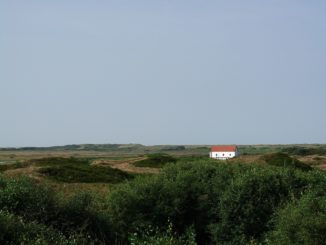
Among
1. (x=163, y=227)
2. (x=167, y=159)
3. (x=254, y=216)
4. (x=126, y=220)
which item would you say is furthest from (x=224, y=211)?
(x=167, y=159)

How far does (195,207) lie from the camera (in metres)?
25.6

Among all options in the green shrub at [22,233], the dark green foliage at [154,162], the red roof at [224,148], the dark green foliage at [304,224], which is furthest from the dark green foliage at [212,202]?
the red roof at [224,148]

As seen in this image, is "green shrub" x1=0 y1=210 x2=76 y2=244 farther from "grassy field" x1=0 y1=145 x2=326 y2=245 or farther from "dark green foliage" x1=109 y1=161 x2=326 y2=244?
"dark green foliage" x1=109 y1=161 x2=326 y2=244

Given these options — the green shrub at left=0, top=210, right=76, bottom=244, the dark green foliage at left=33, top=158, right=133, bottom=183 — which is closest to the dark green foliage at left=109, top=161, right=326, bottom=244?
the green shrub at left=0, top=210, right=76, bottom=244

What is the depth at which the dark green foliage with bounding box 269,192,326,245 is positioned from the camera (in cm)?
1797

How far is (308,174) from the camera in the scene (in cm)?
2756

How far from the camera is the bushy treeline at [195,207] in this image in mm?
19781

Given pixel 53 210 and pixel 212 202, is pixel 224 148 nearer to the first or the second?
pixel 212 202

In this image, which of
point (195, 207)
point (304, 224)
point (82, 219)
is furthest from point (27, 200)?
point (304, 224)

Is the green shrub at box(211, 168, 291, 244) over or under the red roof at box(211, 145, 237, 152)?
under

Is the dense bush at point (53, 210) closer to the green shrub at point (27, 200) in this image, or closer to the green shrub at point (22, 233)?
the green shrub at point (27, 200)

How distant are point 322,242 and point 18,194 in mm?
11571

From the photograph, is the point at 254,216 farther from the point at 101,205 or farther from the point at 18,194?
the point at 18,194

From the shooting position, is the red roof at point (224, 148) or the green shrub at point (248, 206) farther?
the red roof at point (224, 148)
